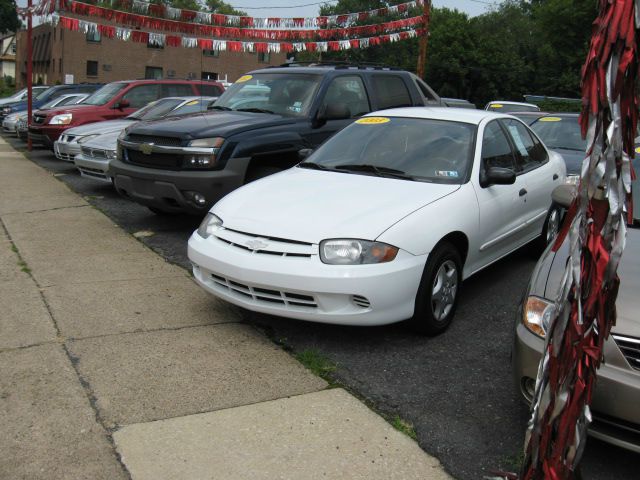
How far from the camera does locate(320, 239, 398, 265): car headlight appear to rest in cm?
438

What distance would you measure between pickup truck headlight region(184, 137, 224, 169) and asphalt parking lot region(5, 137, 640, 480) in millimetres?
2280

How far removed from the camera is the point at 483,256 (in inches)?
215

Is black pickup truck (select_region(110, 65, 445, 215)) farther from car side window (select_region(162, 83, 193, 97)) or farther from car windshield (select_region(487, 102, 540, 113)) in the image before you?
car windshield (select_region(487, 102, 540, 113))

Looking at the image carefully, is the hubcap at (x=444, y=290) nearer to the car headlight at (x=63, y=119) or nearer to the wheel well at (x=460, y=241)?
the wheel well at (x=460, y=241)

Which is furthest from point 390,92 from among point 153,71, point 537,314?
point 153,71

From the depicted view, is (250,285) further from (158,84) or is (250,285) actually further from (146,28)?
(146,28)

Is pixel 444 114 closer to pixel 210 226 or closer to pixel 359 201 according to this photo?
pixel 359 201

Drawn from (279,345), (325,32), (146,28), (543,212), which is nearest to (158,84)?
(146,28)

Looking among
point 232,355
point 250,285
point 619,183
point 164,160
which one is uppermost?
point 619,183

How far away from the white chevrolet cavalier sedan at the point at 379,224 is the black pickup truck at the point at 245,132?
4.35 feet

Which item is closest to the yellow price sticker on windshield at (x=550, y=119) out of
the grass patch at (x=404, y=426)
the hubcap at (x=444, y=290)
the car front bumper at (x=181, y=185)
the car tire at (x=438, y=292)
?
the car front bumper at (x=181, y=185)

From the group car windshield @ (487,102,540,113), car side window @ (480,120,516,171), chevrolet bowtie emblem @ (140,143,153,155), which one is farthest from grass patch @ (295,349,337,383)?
car windshield @ (487,102,540,113)

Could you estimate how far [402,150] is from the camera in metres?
5.68

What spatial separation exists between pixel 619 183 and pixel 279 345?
2.96 metres
